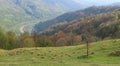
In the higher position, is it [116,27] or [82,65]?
[116,27]

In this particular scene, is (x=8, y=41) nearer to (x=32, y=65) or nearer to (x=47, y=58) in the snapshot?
(x=47, y=58)

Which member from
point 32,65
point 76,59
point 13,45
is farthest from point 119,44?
point 13,45

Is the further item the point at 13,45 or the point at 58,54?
the point at 13,45

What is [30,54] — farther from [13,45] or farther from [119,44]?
[13,45]

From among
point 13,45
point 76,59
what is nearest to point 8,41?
point 13,45

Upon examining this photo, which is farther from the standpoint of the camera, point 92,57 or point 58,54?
point 58,54

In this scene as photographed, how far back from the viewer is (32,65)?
122 ft

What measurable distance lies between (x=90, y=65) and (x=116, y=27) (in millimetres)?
158761

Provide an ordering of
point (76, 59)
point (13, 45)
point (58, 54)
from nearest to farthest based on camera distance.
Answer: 1. point (76, 59)
2. point (58, 54)
3. point (13, 45)

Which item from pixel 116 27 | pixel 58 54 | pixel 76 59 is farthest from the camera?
pixel 116 27

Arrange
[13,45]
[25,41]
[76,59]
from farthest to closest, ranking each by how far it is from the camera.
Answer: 1. [25,41]
2. [13,45]
3. [76,59]

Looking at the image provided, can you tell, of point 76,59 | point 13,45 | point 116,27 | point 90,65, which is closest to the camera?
point 90,65

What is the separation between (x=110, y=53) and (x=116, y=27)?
150367mm

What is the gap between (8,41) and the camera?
384 ft
